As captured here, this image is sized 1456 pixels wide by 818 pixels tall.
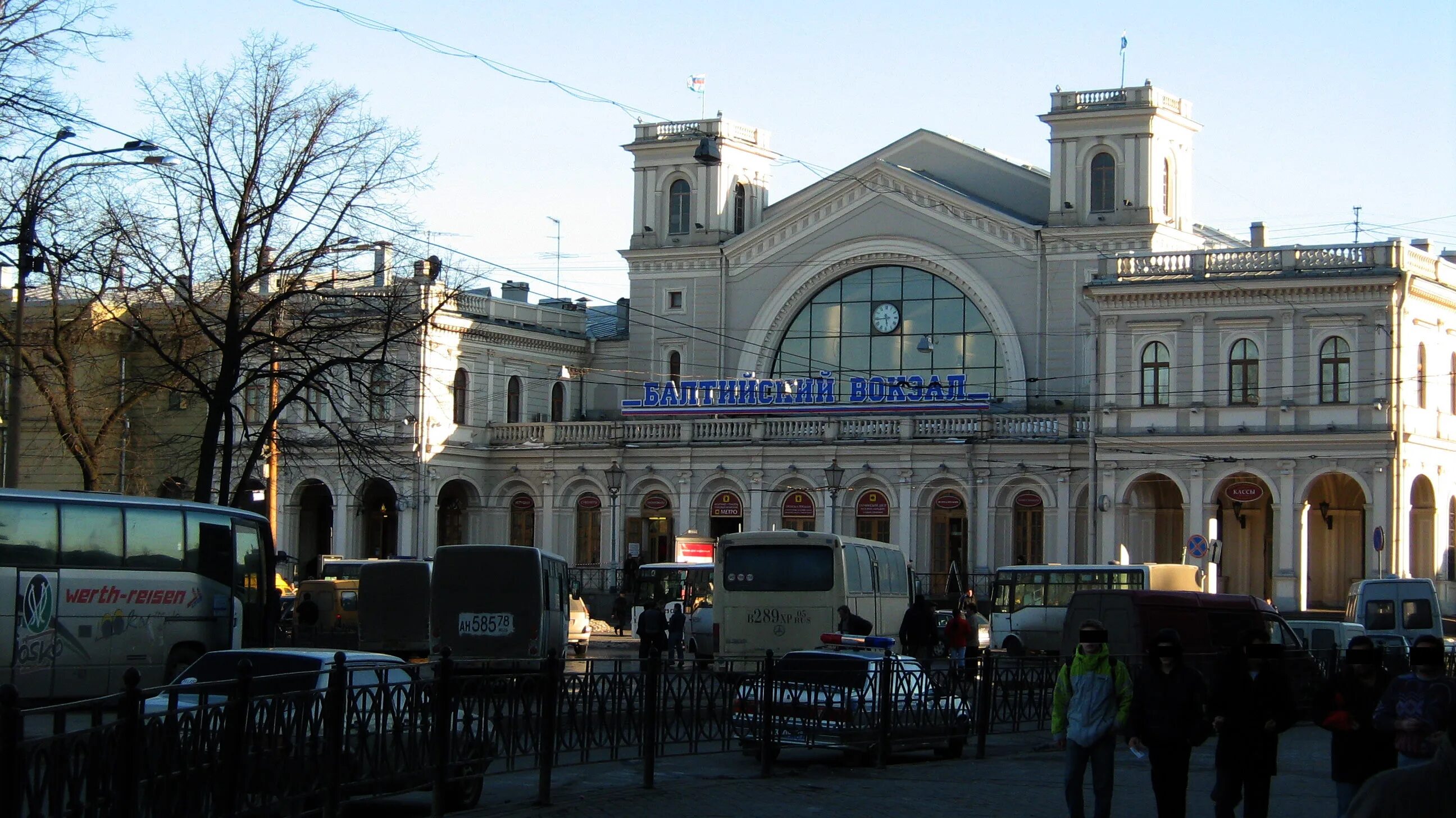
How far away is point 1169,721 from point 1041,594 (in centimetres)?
3097

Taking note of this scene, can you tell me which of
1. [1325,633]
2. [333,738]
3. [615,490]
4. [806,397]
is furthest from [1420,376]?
[333,738]

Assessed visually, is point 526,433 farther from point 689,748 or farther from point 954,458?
point 689,748

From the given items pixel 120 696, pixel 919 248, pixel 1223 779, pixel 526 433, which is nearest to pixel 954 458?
pixel 919 248

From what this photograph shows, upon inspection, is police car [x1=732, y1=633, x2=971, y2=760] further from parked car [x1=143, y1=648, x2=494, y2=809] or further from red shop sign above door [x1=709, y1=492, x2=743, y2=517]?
red shop sign above door [x1=709, y1=492, x2=743, y2=517]

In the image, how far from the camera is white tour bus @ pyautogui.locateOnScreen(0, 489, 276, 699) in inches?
942

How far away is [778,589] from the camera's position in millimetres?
35062

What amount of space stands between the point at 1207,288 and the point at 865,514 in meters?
13.2

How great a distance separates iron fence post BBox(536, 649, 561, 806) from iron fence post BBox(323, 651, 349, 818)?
282cm

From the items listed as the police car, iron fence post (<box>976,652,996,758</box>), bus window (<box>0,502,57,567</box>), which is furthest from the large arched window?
the police car

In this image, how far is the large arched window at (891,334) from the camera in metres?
63.5

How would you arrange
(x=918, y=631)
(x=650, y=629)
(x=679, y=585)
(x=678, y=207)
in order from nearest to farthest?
(x=918, y=631), (x=650, y=629), (x=679, y=585), (x=678, y=207)

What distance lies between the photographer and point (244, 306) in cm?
3922

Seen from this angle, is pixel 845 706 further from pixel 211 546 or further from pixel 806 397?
pixel 806 397

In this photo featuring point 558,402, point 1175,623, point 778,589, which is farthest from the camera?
point 558,402
